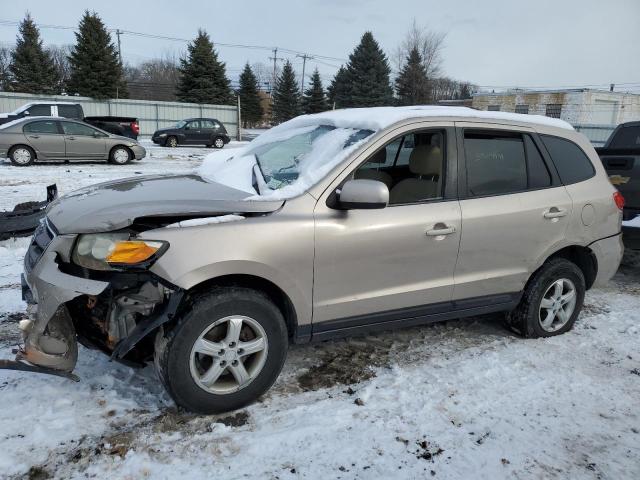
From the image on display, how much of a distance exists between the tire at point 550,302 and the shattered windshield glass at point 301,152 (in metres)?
1.93

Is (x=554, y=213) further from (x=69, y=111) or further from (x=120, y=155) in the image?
(x=69, y=111)

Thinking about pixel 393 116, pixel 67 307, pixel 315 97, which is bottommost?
pixel 67 307

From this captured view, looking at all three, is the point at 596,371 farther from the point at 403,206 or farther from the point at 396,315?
the point at 403,206

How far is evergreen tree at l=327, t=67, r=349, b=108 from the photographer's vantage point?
49.8 meters

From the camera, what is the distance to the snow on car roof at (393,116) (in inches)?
136

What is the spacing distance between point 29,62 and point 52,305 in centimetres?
4658

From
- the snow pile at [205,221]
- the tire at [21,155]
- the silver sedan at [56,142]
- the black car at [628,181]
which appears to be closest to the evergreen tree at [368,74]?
the silver sedan at [56,142]

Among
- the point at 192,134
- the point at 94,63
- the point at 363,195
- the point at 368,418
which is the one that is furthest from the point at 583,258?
the point at 94,63

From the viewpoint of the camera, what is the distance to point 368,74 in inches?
1911

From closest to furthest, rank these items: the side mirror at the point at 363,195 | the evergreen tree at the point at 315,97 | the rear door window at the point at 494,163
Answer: the side mirror at the point at 363,195 → the rear door window at the point at 494,163 → the evergreen tree at the point at 315,97

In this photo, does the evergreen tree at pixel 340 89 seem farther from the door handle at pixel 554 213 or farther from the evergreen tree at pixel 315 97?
the door handle at pixel 554 213

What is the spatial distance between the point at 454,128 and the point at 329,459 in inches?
94.1

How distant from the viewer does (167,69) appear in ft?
257

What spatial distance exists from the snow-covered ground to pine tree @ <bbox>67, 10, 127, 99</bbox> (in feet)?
128
